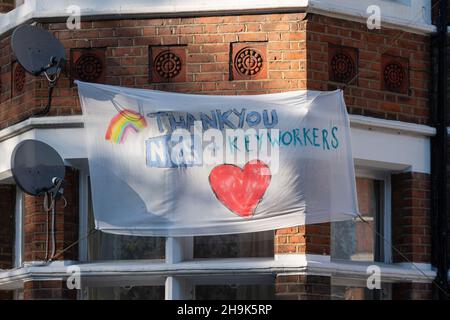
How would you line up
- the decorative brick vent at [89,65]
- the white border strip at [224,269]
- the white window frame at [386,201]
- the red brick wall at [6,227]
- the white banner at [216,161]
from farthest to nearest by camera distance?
the red brick wall at [6,227] → the white window frame at [386,201] → the decorative brick vent at [89,65] → the white border strip at [224,269] → the white banner at [216,161]

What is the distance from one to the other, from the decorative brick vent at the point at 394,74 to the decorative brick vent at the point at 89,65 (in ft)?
8.63

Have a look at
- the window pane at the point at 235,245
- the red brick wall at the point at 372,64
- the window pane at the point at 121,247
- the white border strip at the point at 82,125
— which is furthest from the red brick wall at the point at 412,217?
the window pane at the point at 121,247

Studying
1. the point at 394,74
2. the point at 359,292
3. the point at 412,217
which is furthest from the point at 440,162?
the point at 359,292

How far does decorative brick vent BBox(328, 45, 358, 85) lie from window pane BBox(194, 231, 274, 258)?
5.20 feet

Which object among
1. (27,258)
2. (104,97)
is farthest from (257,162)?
(27,258)

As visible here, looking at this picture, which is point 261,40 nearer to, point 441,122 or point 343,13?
point 343,13

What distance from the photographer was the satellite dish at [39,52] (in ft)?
48.8

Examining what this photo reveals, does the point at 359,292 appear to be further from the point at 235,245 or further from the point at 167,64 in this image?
the point at 167,64

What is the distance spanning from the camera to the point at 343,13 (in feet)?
49.6

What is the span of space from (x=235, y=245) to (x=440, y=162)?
2.14m

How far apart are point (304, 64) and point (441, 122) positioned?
5.20 ft

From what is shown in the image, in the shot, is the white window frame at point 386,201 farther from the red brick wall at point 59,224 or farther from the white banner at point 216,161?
the red brick wall at point 59,224

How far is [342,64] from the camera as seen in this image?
15.2 m

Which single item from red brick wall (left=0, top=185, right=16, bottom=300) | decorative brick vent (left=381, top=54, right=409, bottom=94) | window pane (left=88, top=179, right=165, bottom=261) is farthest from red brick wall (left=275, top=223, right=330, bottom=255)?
red brick wall (left=0, top=185, right=16, bottom=300)
